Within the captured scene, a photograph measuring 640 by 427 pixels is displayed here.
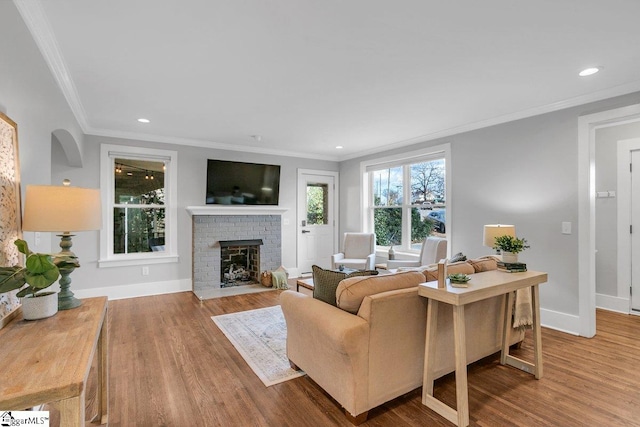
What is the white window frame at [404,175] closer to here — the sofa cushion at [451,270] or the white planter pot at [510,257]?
the white planter pot at [510,257]

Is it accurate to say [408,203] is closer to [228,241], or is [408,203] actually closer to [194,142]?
A: [228,241]

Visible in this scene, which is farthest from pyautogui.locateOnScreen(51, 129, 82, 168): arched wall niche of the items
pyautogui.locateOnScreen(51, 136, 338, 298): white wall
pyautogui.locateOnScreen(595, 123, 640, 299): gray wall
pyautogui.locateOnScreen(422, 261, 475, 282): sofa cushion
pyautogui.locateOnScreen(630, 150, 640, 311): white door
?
pyautogui.locateOnScreen(630, 150, 640, 311): white door

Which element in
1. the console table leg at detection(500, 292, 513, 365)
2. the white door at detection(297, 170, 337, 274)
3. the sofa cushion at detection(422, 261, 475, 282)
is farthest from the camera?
the white door at detection(297, 170, 337, 274)

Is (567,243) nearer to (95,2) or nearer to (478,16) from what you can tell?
(478,16)

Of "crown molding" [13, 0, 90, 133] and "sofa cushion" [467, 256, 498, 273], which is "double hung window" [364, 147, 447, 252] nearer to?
"sofa cushion" [467, 256, 498, 273]

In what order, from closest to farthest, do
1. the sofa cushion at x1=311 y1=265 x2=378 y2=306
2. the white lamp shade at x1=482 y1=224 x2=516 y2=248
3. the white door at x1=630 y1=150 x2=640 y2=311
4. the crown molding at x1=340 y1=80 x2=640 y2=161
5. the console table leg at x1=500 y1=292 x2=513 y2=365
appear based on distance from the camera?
the sofa cushion at x1=311 y1=265 x2=378 y2=306
the console table leg at x1=500 y1=292 x2=513 y2=365
the crown molding at x1=340 y1=80 x2=640 y2=161
the white lamp shade at x1=482 y1=224 x2=516 y2=248
the white door at x1=630 y1=150 x2=640 y2=311

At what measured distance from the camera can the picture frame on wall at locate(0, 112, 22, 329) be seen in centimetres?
147

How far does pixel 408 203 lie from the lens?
533 centimetres

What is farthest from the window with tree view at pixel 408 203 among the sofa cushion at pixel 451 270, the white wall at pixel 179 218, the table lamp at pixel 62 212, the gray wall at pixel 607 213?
the table lamp at pixel 62 212

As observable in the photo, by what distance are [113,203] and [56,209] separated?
3.43 metres

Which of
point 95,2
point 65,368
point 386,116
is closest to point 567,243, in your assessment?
point 386,116

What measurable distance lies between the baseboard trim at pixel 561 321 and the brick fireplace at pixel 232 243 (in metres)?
3.96

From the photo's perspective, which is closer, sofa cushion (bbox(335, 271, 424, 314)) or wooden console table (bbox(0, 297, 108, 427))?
wooden console table (bbox(0, 297, 108, 427))

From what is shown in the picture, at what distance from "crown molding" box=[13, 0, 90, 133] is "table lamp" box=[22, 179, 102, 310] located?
1032mm
